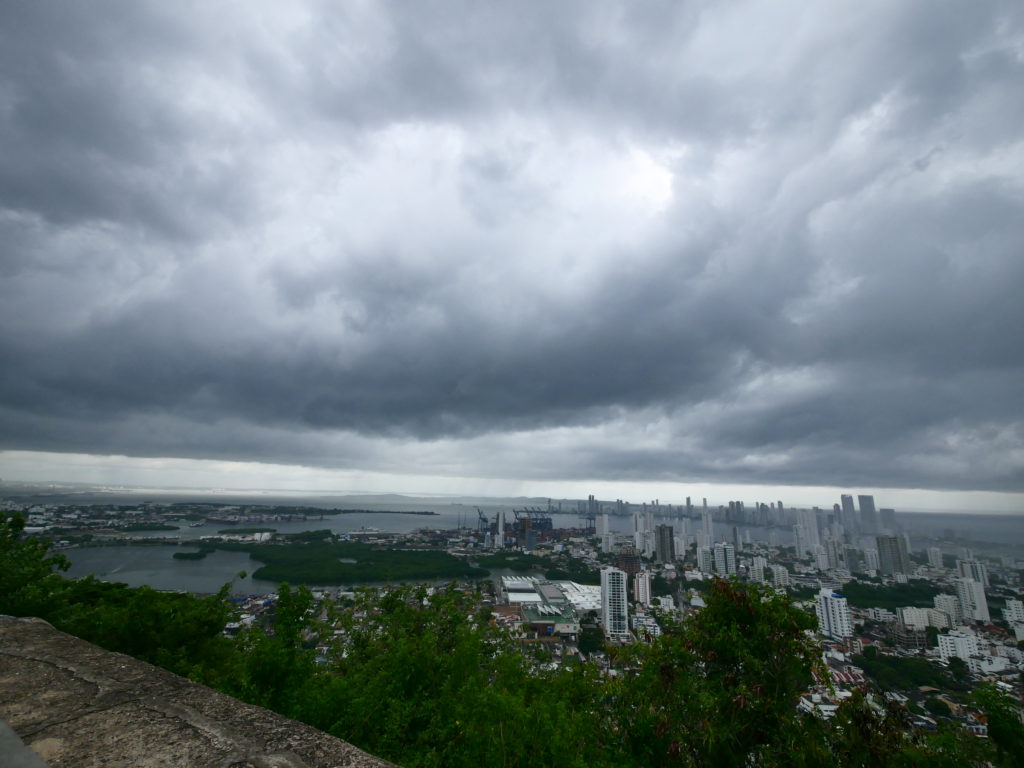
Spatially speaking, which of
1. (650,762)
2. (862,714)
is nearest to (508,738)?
(650,762)

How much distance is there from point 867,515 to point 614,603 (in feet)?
246

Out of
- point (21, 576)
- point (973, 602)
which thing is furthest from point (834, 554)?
point (21, 576)

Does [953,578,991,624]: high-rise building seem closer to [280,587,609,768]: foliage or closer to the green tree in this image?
[280,587,609,768]: foliage

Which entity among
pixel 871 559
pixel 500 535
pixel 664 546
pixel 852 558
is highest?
pixel 664 546

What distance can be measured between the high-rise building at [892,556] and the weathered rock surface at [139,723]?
185 ft

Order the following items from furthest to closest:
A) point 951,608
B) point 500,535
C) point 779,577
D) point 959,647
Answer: point 500,535 → point 779,577 → point 951,608 → point 959,647

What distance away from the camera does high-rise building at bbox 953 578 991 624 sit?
24297 millimetres

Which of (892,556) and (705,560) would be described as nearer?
(892,556)

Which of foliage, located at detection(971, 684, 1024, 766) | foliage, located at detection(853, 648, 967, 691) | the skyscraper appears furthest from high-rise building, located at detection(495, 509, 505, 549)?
foliage, located at detection(971, 684, 1024, 766)

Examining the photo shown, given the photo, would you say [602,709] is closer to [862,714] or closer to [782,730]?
[782,730]

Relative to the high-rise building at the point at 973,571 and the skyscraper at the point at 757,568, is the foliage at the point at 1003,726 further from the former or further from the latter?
the high-rise building at the point at 973,571

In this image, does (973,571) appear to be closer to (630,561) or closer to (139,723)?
(630,561)

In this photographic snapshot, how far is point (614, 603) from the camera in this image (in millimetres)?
23531

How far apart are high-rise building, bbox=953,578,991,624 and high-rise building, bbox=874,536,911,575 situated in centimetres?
1933
